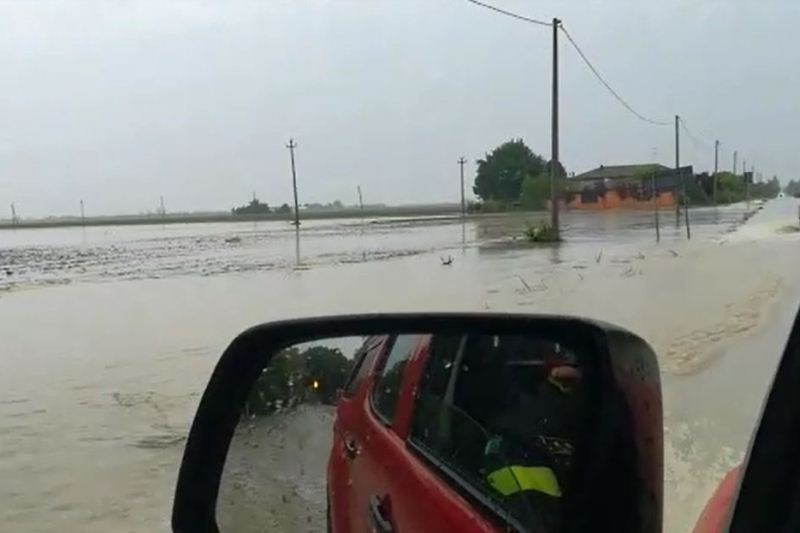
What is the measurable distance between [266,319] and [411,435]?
41.8ft

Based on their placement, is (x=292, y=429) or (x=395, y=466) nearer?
(x=395, y=466)

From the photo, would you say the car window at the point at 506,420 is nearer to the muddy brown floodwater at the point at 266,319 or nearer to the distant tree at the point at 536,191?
the muddy brown floodwater at the point at 266,319

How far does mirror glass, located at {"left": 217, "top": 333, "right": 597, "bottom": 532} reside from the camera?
5.03ft

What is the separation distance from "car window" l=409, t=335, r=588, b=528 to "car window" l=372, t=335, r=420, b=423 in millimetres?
163

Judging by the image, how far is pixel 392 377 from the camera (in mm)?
2092

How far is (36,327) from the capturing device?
51.8ft

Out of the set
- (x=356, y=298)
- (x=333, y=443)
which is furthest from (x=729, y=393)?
(x=356, y=298)

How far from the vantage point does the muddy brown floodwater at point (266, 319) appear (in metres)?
6.20

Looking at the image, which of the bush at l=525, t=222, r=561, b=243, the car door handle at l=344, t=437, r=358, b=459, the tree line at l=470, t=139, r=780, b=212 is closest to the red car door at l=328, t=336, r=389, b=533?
the car door handle at l=344, t=437, r=358, b=459

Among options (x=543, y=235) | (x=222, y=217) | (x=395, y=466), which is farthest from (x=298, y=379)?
(x=222, y=217)

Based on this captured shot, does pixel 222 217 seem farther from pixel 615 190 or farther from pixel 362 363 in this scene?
pixel 362 363

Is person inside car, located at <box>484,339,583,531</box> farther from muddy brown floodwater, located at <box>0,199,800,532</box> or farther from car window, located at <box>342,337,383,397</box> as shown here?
car window, located at <box>342,337,383,397</box>

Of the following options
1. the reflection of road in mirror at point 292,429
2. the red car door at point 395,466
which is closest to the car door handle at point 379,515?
the red car door at point 395,466

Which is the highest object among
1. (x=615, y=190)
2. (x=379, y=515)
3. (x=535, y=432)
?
(x=535, y=432)
